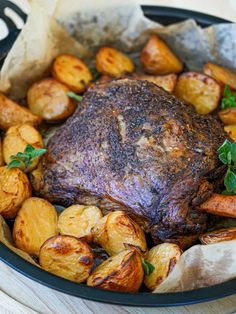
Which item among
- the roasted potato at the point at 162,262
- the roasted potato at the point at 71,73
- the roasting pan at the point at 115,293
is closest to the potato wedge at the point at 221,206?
the roasted potato at the point at 162,262

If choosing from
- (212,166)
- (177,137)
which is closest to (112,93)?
(177,137)

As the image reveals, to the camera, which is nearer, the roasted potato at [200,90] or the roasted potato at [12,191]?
the roasted potato at [12,191]

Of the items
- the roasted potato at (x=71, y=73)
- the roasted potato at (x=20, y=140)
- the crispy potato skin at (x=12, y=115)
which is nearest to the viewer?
the roasted potato at (x=20, y=140)

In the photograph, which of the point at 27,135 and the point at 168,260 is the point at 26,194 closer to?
the point at 27,135

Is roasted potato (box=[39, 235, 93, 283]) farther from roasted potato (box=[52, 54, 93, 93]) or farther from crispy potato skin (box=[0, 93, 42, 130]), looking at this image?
roasted potato (box=[52, 54, 93, 93])

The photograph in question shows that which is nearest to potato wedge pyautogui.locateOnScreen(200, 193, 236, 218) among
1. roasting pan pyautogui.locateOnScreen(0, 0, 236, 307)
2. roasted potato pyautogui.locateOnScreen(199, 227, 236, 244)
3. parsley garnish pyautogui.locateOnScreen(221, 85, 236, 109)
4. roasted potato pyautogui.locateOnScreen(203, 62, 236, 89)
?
roasted potato pyautogui.locateOnScreen(199, 227, 236, 244)

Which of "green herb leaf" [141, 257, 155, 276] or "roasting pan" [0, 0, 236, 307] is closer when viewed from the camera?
"roasting pan" [0, 0, 236, 307]

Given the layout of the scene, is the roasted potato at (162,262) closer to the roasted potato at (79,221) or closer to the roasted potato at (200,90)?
the roasted potato at (79,221)
